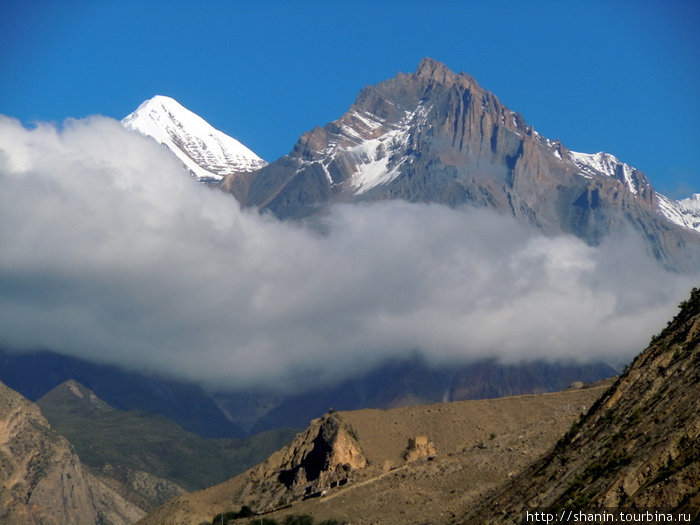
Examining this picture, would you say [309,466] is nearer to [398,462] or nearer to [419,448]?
[419,448]

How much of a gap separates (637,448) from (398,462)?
81.8 m

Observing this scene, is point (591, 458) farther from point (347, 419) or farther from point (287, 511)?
point (347, 419)

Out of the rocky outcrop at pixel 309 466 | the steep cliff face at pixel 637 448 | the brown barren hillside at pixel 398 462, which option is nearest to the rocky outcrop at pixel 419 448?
the brown barren hillside at pixel 398 462

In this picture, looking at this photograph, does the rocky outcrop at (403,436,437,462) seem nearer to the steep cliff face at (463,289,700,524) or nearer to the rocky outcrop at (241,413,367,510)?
the rocky outcrop at (241,413,367,510)

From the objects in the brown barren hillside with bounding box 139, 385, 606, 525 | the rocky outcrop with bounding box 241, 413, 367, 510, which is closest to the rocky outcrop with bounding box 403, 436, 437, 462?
the brown barren hillside with bounding box 139, 385, 606, 525

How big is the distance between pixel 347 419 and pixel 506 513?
270ft

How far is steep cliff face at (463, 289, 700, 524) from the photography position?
196ft

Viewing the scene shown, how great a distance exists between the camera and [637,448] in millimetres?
66438

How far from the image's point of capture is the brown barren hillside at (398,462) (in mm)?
119438

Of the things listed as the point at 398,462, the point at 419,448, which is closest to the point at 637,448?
the point at 398,462

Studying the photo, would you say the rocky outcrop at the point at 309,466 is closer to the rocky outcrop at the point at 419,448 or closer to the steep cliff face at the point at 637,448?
the rocky outcrop at the point at 419,448

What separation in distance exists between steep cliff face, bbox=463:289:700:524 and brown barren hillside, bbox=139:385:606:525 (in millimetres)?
25157

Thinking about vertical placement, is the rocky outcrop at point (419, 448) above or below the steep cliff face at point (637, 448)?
above

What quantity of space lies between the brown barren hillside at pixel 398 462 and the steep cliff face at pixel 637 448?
2516 centimetres
